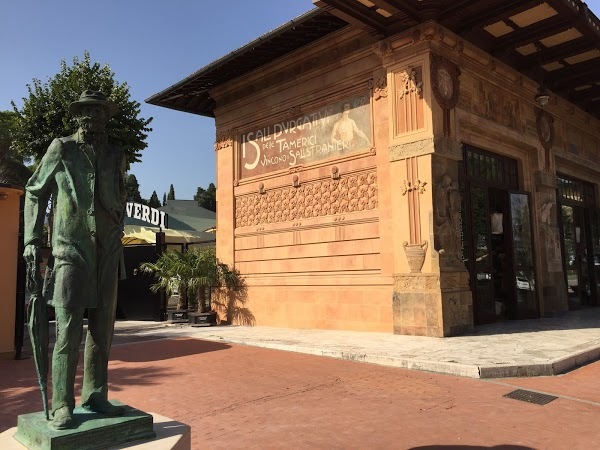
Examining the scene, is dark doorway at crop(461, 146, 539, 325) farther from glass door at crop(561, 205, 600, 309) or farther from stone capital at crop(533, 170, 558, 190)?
glass door at crop(561, 205, 600, 309)

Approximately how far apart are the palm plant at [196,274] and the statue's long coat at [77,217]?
36.0 feet

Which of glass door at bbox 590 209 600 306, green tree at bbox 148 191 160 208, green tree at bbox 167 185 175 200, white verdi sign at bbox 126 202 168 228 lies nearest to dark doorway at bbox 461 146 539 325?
glass door at bbox 590 209 600 306

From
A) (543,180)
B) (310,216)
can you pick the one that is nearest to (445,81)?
(310,216)

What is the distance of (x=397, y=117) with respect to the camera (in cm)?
1052

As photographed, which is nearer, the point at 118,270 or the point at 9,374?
the point at 118,270

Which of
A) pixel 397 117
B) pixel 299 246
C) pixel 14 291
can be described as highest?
pixel 397 117

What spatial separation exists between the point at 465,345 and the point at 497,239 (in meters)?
5.04

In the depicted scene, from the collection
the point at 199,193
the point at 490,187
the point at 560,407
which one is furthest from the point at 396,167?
the point at 199,193

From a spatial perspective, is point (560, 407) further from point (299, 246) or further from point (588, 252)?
point (588, 252)

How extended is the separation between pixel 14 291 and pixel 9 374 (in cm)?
204

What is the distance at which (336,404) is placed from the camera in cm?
527

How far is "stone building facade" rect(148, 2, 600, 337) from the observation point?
10.0 m

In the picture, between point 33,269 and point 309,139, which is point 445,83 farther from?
point 33,269

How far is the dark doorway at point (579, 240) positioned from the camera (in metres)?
15.2
